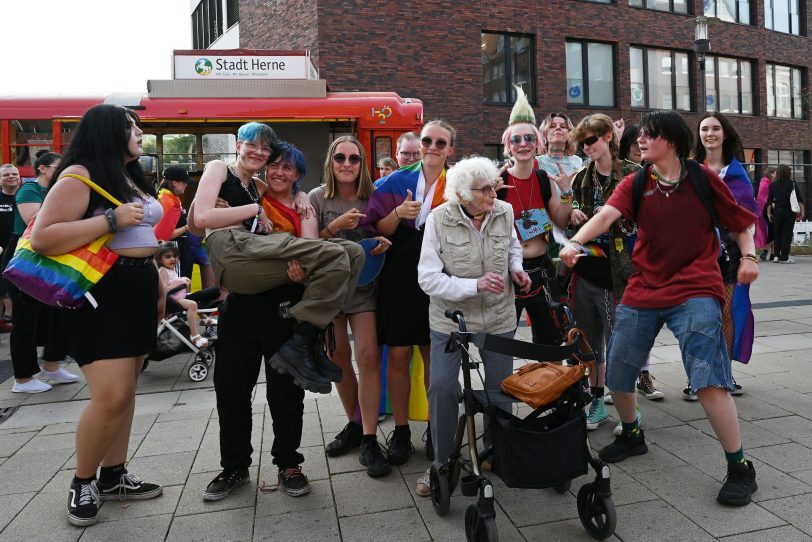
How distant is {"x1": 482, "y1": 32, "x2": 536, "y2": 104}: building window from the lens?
66.1 feet

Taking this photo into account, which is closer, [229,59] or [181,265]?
[181,265]

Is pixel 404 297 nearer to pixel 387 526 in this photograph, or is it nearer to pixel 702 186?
pixel 387 526

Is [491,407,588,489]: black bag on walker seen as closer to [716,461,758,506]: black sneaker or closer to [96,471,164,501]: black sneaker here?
[716,461,758,506]: black sneaker

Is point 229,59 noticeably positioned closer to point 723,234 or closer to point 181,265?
point 181,265

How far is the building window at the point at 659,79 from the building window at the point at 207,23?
616 inches

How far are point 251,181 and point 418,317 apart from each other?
121 cm

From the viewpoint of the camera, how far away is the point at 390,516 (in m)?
3.17

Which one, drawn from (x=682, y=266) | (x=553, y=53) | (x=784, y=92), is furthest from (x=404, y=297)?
(x=784, y=92)

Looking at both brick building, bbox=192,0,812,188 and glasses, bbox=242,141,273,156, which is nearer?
glasses, bbox=242,141,273,156

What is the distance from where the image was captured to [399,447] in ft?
12.6

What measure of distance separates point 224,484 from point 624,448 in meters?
2.29

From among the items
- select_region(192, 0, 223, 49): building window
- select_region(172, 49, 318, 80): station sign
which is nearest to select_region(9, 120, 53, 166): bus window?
select_region(172, 49, 318, 80): station sign

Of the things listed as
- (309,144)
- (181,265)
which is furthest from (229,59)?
(181,265)

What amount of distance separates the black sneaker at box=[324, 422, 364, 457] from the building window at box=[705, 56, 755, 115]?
2490 cm
